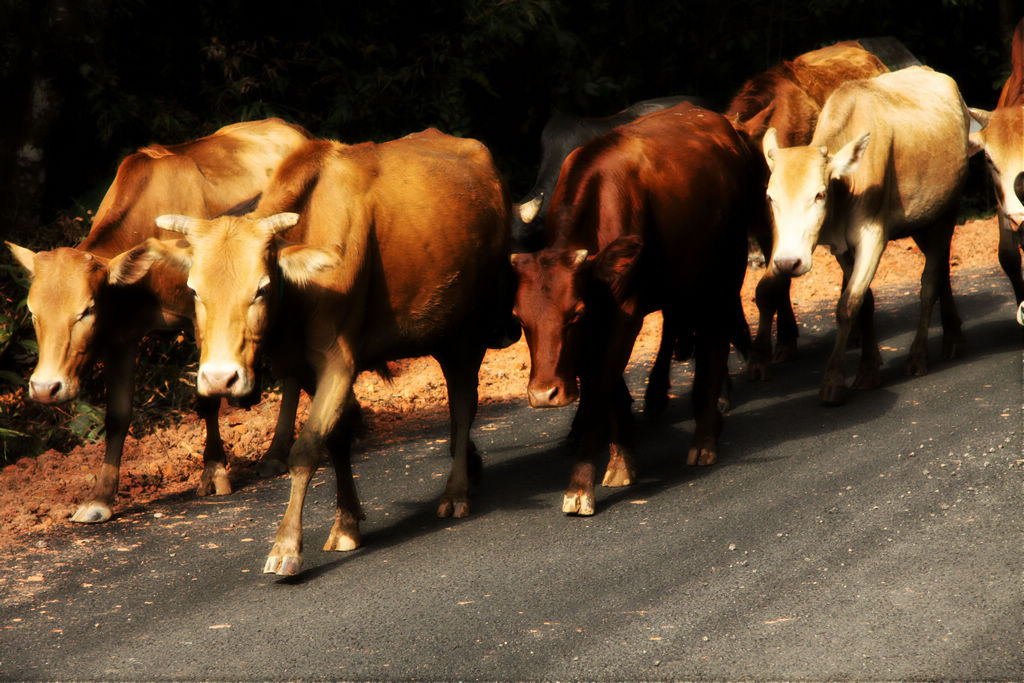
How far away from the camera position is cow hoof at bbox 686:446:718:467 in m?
6.65

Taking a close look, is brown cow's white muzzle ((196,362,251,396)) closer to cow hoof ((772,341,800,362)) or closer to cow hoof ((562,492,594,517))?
cow hoof ((562,492,594,517))

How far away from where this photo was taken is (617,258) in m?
5.71

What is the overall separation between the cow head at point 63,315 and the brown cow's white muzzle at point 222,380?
1.57 metres

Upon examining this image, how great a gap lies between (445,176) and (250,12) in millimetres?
5978

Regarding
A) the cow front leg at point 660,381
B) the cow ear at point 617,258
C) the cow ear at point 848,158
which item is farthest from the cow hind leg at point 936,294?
Result: the cow ear at point 617,258

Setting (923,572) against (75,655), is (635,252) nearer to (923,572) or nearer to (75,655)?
(923,572)

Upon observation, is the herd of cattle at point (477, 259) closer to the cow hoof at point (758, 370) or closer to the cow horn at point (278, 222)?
the cow horn at point (278, 222)

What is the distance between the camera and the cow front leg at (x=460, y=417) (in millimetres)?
6141

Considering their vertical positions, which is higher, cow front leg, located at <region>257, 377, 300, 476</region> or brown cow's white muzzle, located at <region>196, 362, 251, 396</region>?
brown cow's white muzzle, located at <region>196, 362, 251, 396</region>

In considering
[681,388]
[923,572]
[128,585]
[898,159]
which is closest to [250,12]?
[681,388]

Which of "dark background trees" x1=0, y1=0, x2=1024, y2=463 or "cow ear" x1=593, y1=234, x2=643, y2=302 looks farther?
"dark background trees" x1=0, y1=0, x2=1024, y2=463

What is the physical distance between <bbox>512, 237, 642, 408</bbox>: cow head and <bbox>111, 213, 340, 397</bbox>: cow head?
3.24 ft

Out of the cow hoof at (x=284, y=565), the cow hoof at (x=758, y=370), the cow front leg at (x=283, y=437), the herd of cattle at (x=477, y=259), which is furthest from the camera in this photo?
the cow hoof at (x=758, y=370)

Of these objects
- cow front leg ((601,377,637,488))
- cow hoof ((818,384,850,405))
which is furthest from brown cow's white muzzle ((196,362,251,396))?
cow hoof ((818,384,850,405))
